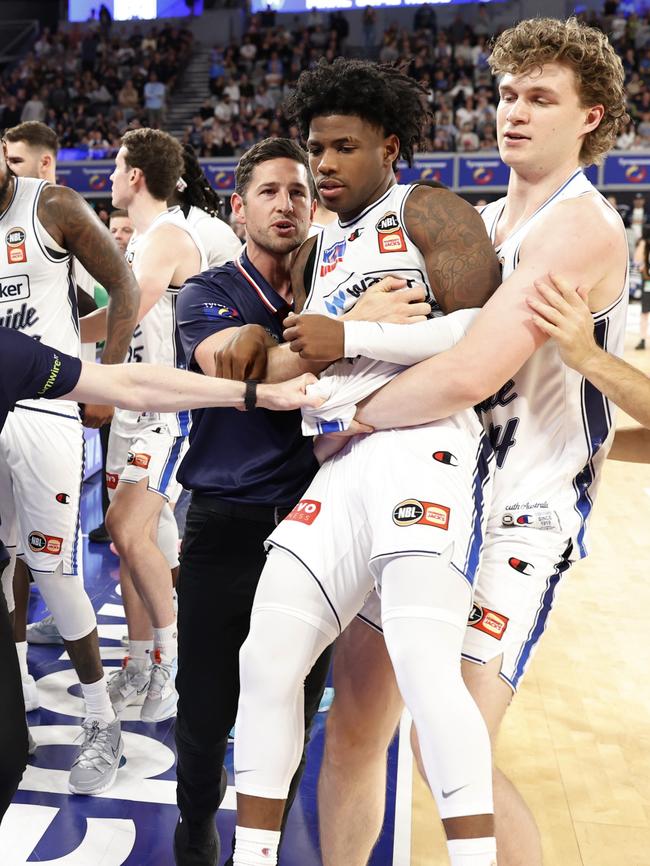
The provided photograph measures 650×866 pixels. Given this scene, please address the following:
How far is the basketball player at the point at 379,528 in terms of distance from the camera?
179 cm

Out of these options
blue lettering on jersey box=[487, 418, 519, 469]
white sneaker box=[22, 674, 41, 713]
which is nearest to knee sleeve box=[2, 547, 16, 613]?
white sneaker box=[22, 674, 41, 713]

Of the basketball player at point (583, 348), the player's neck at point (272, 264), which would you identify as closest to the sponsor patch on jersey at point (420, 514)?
the basketball player at point (583, 348)

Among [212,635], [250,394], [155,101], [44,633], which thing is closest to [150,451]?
[44,633]

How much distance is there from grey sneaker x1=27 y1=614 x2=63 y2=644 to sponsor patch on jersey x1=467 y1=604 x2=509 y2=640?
9.18 feet

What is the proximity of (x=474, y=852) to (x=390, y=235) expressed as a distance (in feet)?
4.64

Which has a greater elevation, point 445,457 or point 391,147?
point 391,147

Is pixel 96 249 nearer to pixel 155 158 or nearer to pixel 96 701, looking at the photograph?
pixel 155 158

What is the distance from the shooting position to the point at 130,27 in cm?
2538

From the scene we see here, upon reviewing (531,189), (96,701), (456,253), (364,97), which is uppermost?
(364,97)

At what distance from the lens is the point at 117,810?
2.99 m

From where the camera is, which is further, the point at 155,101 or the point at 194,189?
the point at 155,101

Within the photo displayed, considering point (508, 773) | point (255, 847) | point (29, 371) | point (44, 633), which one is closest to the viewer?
point (255, 847)

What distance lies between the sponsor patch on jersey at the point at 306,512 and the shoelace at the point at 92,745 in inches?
62.6

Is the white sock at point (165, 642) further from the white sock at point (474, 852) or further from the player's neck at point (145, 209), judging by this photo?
the white sock at point (474, 852)
